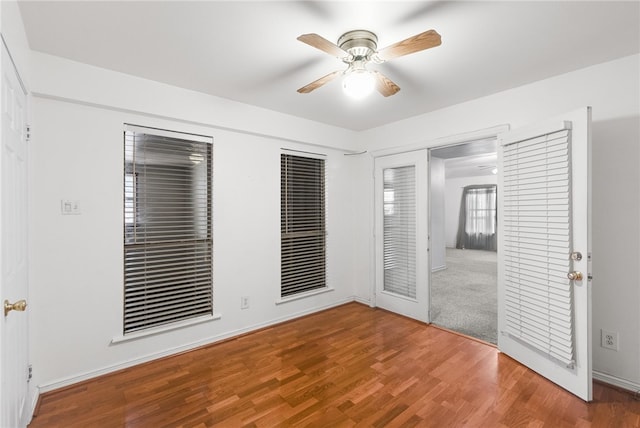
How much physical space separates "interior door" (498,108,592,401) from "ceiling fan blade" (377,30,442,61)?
1341mm

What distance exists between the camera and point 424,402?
2.13 m

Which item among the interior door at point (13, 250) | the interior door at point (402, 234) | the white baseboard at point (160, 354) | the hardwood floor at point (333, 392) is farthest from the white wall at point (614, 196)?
the interior door at point (13, 250)

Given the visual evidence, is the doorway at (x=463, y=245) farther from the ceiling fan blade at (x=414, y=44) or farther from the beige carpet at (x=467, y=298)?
the ceiling fan blade at (x=414, y=44)

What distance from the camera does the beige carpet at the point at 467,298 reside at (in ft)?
11.6

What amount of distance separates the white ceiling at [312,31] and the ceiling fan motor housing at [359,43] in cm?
4

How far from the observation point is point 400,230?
398cm

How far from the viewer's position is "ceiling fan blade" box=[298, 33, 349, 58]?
1.58 metres

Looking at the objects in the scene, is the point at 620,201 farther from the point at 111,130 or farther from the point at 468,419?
the point at 111,130

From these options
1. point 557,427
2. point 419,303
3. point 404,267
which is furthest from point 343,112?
point 557,427

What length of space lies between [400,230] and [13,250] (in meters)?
3.61

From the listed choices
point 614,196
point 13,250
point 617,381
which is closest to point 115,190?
point 13,250

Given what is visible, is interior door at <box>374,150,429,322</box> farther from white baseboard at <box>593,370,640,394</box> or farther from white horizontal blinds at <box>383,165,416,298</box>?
white baseboard at <box>593,370,640,394</box>

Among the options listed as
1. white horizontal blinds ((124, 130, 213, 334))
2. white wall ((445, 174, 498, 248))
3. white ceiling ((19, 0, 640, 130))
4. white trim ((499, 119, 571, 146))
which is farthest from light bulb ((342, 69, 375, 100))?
white wall ((445, 174, 498, 248))

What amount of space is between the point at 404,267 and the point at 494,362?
1.46 meters
